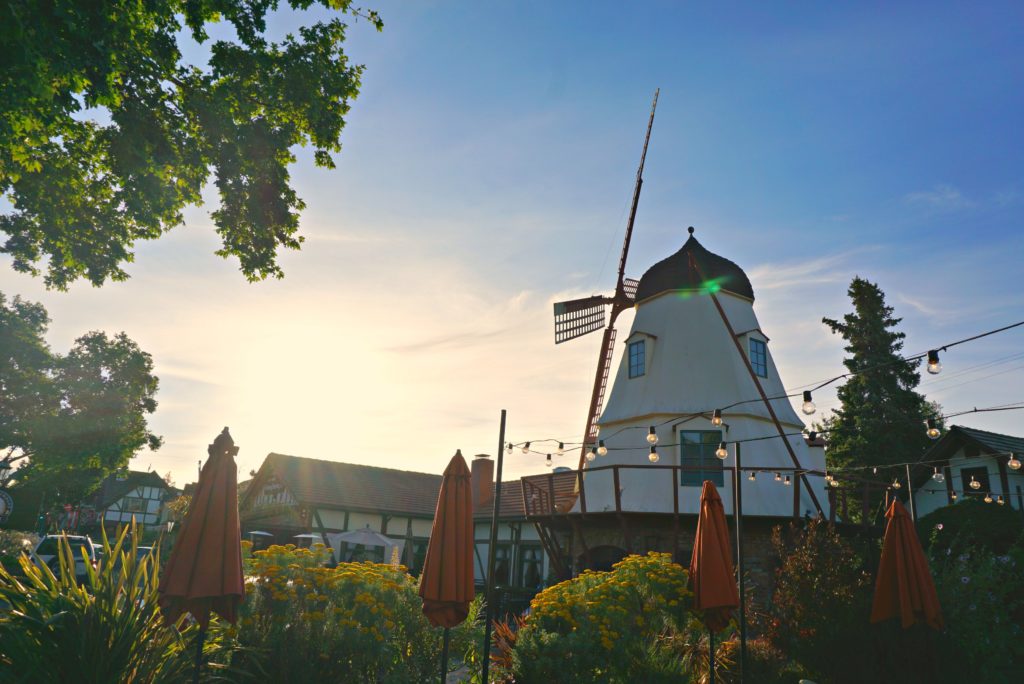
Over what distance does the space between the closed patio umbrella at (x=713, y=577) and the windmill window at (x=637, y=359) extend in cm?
1060

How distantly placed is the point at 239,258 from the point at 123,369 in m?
24.6

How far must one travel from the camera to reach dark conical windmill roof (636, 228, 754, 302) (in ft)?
67.2

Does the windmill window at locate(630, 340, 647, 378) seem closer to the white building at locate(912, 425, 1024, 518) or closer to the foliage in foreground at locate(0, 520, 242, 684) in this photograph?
the white building at locate(912, 425, 1024, 518)

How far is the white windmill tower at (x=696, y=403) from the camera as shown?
17.7 m

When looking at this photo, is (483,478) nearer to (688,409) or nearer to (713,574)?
(688,409)

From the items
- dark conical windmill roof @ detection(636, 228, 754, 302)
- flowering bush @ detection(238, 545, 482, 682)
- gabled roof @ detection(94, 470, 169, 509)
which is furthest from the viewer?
gabled roof @ detection(94, 470, 169, 509)

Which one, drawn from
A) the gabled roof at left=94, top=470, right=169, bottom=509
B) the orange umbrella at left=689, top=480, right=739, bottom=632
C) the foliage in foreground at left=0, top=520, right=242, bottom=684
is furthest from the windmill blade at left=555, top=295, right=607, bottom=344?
the gabled roof at left=94, top=470, right=169, bottom=509

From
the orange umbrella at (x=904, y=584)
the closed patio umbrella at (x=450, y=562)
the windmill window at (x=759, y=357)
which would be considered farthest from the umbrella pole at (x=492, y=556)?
the windmill window at (x=759, y=357)

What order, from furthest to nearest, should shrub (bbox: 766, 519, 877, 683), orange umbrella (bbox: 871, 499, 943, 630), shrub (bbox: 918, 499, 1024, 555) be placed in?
shrub (bbox: 918, 499, 1024, 555) → shrub (bbox: 766, 519, 877, 683) → orange umbrella (bbox: 871, 499, 943, 630)

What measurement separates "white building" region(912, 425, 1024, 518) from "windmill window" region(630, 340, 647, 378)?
1140 cm

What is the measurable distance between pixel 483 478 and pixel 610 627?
19.9 metres

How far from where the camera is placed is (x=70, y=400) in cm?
3031

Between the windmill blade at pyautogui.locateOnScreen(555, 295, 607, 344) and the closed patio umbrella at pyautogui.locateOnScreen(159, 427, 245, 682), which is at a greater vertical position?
the windmill blade at pyautogui.locateOnScreen(555, 295, 607, 344)

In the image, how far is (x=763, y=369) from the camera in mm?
20094
